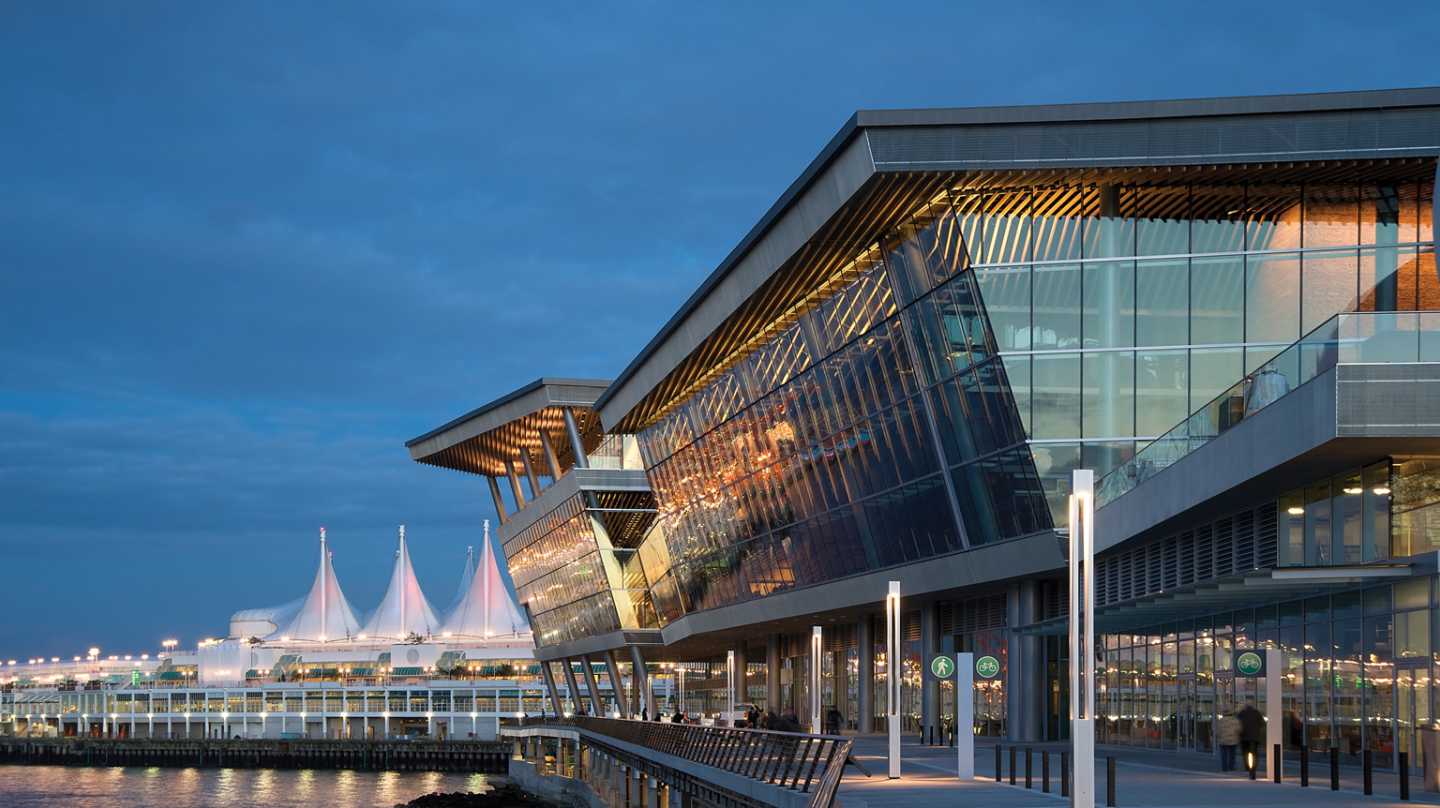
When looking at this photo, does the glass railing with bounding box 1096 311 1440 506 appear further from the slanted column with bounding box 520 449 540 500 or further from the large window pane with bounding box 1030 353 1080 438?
the slanted column with bounding box 520 449 540 500

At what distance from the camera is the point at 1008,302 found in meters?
40.2

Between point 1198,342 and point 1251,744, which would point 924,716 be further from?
point 1251,744

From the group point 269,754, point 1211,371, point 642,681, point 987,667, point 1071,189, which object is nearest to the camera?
point 987,667

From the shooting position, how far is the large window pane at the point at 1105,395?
4053 cm

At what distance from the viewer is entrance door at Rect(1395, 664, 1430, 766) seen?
2614 cm

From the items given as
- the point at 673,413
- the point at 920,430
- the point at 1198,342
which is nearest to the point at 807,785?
the point at 1198,342

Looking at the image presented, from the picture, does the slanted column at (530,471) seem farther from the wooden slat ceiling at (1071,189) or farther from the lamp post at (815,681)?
the lamp post at (815,681)

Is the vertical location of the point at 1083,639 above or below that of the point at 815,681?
above

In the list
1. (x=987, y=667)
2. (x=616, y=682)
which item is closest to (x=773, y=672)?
(x=616, y=682)

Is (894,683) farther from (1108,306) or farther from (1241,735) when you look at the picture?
(1108,306)

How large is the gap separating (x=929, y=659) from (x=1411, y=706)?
2798cm

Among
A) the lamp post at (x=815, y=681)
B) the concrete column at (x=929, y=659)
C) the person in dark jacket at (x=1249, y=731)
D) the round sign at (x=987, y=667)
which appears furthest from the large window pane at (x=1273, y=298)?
the concrete column at (x=929, y=659)

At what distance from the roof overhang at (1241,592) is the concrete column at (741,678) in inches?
1701

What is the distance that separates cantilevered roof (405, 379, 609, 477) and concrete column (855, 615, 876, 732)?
2557cm
